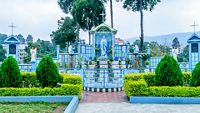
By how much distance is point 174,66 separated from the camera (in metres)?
11.0

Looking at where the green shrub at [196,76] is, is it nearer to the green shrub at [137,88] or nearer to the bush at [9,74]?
the green shrub at [137,88]

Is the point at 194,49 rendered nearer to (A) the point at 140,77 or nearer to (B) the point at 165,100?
(A) the point at 140,77

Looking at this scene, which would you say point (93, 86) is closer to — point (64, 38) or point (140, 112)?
point (140, 112)

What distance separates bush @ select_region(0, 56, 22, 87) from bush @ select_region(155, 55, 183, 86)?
5.08 metres

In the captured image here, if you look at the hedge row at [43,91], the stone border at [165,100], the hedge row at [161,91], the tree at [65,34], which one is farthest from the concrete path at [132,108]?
the tree at [65,34]

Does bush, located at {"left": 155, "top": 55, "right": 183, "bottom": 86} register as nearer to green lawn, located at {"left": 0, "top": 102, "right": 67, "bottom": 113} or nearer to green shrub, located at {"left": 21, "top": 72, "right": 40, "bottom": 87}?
green lawn, located at {"left": 0, "top": 102, "right": 67, "bottom": 113}

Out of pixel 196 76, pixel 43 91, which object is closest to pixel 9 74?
pixel 43 91

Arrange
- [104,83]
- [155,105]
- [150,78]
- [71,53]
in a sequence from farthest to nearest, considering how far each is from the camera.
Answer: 1. [71,53]
2. [104,83]
3. [150,78]
4. [155,105]

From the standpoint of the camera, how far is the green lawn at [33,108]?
848cm

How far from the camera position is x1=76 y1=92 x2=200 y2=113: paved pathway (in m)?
8.88

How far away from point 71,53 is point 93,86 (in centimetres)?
817

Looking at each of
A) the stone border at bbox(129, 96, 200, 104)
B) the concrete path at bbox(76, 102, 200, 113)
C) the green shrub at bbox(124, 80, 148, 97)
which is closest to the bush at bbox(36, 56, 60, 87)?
the concrete path at bbox(76, 102, 200, 113)

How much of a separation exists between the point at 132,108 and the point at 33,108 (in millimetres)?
2911

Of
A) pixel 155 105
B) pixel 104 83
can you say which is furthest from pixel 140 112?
pixel 104 83
